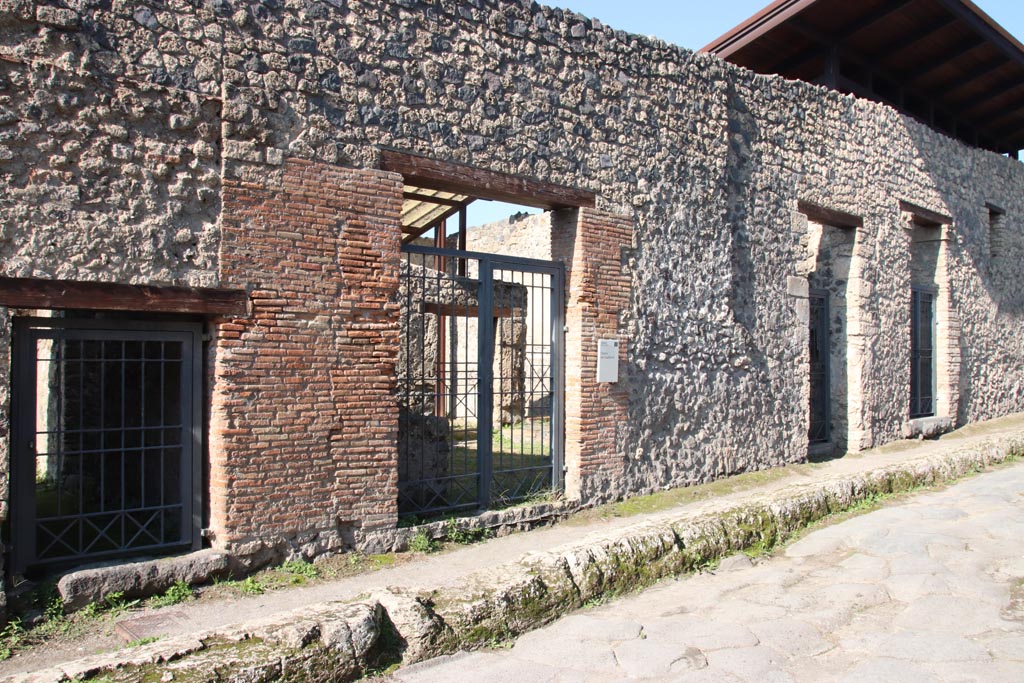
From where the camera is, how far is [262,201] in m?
5.24

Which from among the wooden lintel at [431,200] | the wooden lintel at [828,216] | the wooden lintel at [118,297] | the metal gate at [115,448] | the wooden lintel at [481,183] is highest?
the wooden lintel at [431,200]

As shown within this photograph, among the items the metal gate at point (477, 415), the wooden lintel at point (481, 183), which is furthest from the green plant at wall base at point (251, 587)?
the wooden lintel at point (481, 183)

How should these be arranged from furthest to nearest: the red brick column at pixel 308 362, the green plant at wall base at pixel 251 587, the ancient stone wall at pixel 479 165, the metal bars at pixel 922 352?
the metal bars at pixel 922 352, the red brick column at pixel 308 362, the green plant at wall base at pixel 251 587, the ancient stone wall at pixel 479 165

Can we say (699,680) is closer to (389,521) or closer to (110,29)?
(389,521)

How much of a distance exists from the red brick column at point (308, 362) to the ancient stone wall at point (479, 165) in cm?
2

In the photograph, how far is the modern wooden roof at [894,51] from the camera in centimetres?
1103

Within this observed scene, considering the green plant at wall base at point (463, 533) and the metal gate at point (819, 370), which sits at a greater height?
the metal gate at point (819, 370)

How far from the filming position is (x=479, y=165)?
6.33 meters

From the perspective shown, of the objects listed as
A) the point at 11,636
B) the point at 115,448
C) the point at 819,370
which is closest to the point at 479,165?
the point at 115,448

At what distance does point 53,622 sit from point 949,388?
12574 mm

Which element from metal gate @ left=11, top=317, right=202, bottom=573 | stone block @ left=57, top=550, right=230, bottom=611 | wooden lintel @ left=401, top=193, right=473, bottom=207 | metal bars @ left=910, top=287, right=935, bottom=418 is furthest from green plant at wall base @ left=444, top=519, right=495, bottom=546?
metal bars @ left=910, top=287, right=935, bottom=418

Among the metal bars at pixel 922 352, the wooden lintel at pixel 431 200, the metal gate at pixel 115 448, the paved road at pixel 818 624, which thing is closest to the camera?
the paved road at pixel 818 624

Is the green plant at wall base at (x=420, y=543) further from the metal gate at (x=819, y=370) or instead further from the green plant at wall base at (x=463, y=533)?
the metal gate at (x=819, y=370)

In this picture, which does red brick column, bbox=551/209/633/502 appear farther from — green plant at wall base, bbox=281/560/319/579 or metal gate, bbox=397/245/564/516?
green plant at wall base, bbox=281/560/319/579
